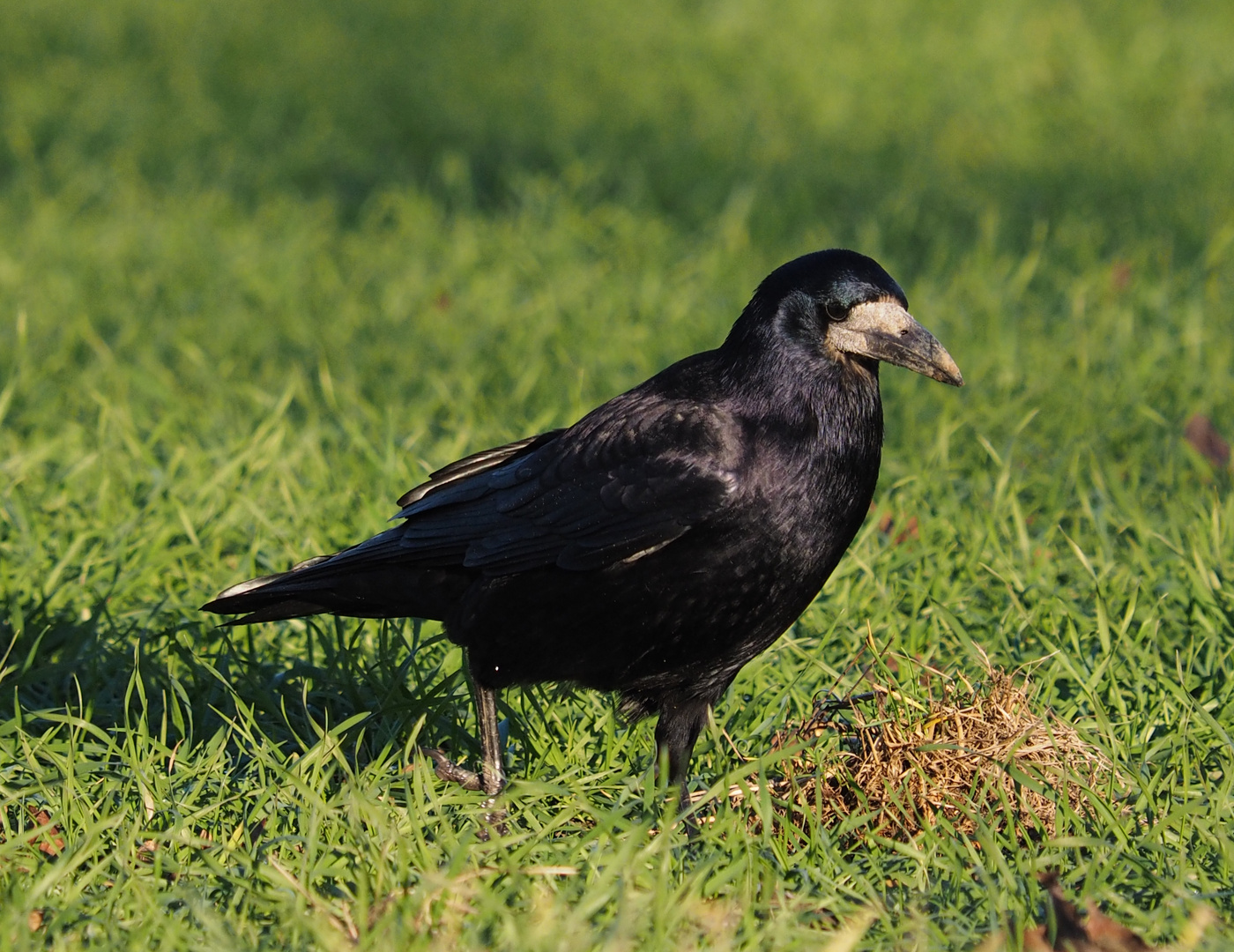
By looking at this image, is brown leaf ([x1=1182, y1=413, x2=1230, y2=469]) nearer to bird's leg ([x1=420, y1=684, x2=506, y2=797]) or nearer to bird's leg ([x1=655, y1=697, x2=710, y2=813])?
bird's leg ([x1=655, y1=697, x2=710, y2=813])

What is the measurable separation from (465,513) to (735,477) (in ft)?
2.14

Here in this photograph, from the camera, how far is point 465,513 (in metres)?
3.30

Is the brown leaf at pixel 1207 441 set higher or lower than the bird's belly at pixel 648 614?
lower

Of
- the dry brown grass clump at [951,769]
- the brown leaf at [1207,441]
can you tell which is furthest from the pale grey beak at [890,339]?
the brown leaf at [1207,441]

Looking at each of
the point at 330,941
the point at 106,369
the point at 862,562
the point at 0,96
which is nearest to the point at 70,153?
the point at 0,96

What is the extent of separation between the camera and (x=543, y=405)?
5.11 m

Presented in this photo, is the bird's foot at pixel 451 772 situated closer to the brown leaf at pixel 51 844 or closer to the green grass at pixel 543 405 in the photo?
the green grass at pixel 543 405

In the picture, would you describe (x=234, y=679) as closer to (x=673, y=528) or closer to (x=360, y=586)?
(x=360, y=586)

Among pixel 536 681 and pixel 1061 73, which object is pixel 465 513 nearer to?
pixel 536 681

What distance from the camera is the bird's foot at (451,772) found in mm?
3148

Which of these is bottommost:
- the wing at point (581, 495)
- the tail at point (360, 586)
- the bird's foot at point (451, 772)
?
the bird's foot at point (451, 772)

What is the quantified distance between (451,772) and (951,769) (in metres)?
1.00

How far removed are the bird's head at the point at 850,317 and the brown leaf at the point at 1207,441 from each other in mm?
1900

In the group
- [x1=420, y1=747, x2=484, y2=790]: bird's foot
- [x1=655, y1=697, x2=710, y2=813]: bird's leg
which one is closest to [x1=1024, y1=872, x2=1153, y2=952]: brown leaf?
[x1=655, y1=697, x2=710, y2=813]: bird's leg
